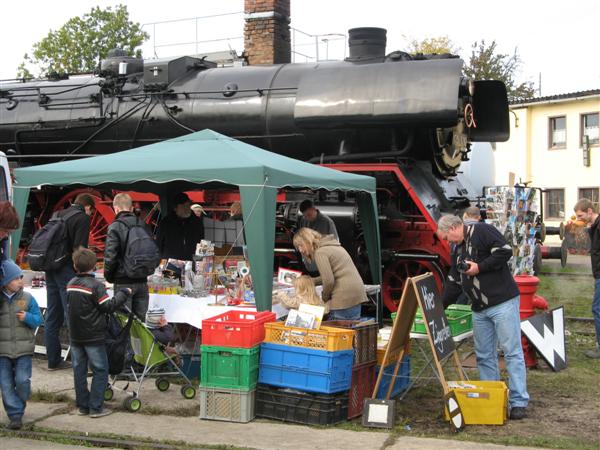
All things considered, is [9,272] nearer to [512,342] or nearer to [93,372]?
[93,372]

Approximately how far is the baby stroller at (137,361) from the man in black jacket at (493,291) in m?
2.52

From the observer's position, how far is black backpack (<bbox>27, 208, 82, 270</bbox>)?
7836 mm

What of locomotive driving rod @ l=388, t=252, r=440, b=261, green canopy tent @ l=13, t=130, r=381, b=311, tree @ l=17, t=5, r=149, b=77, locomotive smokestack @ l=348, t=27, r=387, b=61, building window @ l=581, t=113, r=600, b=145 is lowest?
locomotive driving rod @ l=388, t=252, r=440, b=261

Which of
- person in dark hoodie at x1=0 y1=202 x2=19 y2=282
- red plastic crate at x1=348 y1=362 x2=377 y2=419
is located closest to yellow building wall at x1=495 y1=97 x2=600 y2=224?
red plastic crate at x1=348 y1=362 x2=377 y2=419

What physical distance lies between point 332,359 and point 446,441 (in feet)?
3.27

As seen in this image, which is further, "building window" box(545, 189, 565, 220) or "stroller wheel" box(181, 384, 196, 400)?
"building window" box(545, 189, 565, 220)

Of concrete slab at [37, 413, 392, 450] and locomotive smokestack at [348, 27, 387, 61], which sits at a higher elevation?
locomotive smokestack at [348, 27, 387, 61]

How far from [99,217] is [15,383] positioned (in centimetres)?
628

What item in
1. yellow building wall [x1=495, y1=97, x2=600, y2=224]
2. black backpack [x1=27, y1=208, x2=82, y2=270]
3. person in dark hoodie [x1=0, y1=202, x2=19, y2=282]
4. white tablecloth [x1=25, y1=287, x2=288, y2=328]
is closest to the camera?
person in dark hoodie [x1=0, y1=202, x2=19, y2=282]

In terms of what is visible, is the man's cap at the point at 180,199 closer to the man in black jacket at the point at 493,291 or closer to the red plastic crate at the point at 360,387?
the red plastic crate at the point at 360,387

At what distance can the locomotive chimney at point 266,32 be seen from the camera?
14527 mm

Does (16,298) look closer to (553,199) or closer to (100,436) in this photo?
(100,436)

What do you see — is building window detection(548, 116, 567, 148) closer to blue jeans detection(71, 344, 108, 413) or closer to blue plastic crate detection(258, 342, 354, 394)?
blue plastic crate detection(258, 342, 354, 394)

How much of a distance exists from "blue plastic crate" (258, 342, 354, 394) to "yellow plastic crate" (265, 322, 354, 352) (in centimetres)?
4
